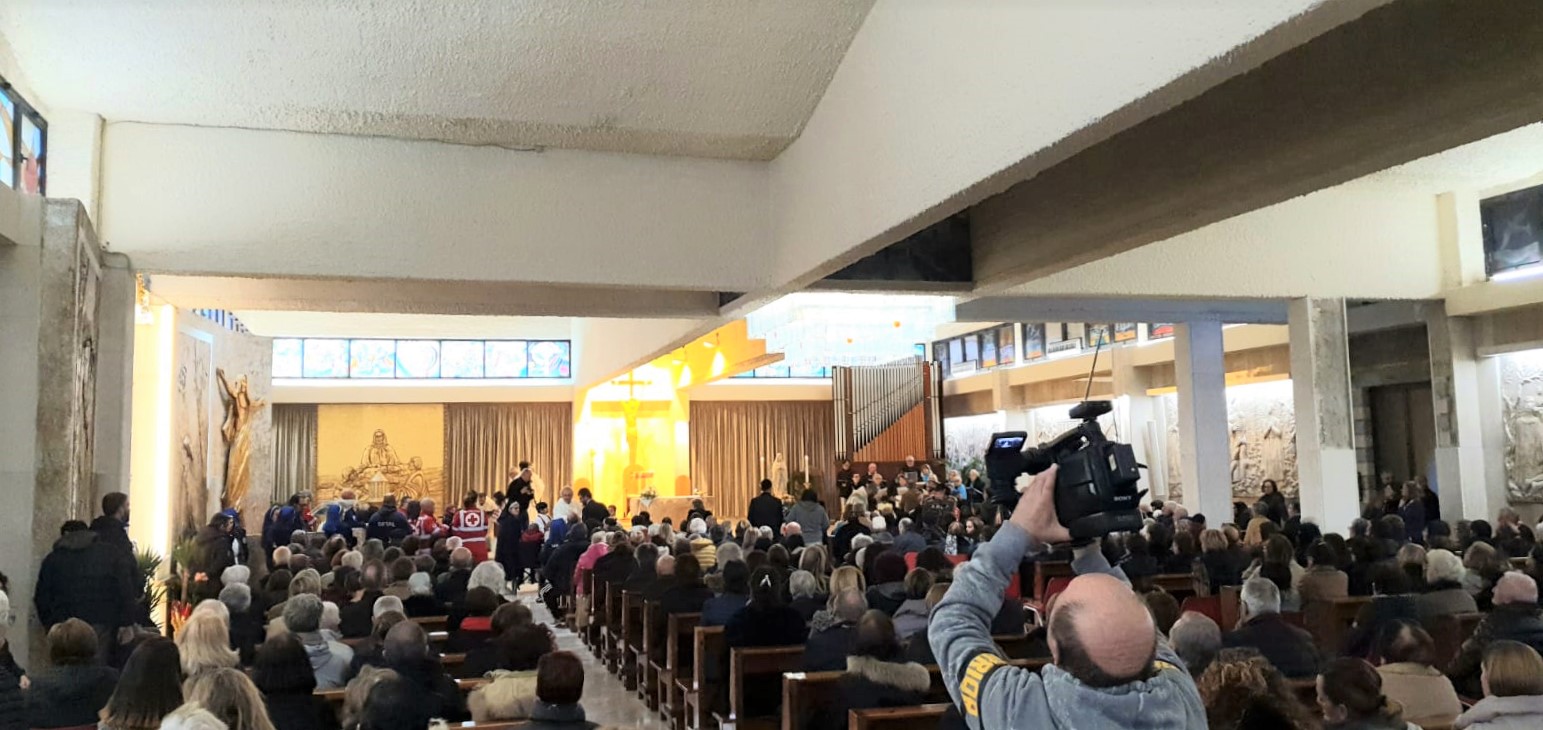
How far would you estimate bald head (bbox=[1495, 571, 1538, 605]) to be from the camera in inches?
181

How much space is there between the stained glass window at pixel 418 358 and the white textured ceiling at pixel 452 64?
49.9ft

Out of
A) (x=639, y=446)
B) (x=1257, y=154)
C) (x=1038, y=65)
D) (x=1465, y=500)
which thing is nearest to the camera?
(x=1038, y=65)

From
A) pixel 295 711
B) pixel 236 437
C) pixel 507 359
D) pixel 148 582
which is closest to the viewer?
pixel 295 711

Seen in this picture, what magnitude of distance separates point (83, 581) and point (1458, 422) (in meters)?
11.2

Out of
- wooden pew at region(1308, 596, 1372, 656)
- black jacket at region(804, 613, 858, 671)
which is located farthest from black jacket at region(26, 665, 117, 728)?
wooden pew at region(1308, 596, 1372, 656)

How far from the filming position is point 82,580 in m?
5.50

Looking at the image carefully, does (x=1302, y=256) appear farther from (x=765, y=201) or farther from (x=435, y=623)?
(x=435, y=623)

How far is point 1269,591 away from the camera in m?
4.73

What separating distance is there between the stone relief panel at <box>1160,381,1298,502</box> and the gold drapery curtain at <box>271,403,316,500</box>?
16136mm

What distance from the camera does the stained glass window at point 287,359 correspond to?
20844 mm

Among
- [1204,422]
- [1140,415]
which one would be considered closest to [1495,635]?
[1204,422]

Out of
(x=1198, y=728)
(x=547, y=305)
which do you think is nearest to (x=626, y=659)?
(x=547, y=305)

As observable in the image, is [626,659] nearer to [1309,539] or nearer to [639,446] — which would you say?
[1309,539]

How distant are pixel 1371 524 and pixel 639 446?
15655mm
